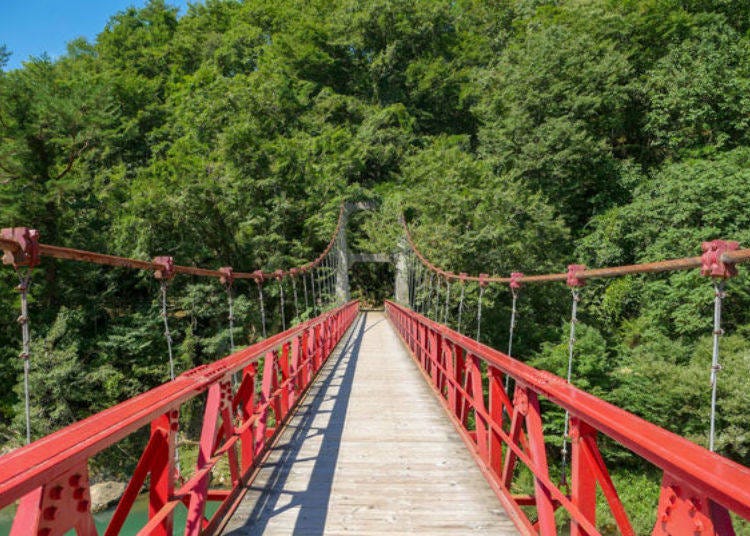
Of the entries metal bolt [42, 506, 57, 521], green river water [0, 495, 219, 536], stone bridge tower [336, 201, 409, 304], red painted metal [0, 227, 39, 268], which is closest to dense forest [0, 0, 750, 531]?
stone bridge tower [336, 201, 409, 304]

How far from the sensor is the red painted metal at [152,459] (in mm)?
1147

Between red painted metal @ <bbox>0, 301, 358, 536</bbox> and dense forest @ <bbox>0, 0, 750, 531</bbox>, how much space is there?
13.2 meters

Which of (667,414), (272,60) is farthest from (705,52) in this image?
(272,60)

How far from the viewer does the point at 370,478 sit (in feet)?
10.6

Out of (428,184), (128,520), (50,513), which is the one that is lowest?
(128,520)

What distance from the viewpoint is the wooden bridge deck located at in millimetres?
2580

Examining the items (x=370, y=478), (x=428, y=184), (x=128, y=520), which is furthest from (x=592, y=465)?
(x=428, y=184)

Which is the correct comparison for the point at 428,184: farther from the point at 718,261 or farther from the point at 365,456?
the point at 718,261

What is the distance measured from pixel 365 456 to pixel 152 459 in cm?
210

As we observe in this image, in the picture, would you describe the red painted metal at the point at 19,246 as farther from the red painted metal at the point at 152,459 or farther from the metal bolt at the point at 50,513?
the metal bolt at the point at 50,513

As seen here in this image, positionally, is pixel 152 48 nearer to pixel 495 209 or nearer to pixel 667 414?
pixel 495 209

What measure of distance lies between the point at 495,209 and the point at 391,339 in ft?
24.9

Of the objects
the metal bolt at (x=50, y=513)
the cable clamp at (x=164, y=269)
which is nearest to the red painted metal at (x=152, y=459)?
the metal bolt at (x=50, y=513)

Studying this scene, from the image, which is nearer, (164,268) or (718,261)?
(718,261)
